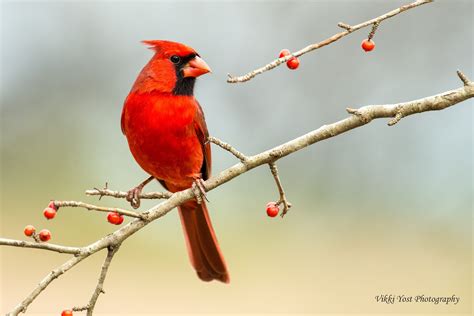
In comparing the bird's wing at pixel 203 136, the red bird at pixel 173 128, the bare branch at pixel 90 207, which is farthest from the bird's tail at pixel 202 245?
the bare branch at pixel 90 207

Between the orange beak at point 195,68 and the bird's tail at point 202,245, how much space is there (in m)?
0.61

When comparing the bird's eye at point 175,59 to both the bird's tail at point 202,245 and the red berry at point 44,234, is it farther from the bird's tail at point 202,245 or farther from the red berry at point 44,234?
the red berry at point 44,234

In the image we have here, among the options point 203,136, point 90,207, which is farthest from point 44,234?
point 203,136

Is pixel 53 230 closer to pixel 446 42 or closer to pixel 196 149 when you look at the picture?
pixel 196 149

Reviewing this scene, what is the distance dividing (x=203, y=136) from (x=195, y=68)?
11.3 inches

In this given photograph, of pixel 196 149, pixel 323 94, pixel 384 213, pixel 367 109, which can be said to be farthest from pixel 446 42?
pixel 367 109

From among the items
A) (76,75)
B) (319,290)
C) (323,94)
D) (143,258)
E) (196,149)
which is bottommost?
(319,290)

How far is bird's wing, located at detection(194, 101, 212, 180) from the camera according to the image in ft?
10.0

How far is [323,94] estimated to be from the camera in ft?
22.1

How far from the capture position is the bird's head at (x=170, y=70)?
3.09 m

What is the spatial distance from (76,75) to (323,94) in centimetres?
238

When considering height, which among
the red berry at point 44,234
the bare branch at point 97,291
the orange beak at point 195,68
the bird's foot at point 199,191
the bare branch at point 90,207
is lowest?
the bare branch at point 97,291

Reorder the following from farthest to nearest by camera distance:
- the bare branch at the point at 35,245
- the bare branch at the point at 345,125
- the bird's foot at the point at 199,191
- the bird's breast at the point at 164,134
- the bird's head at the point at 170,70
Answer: the bird's head at the point at 170,70, the bird's breast at the point at 164,134, the bird's foot at the point at 199,191, the bare branch at the point at 345,125, the bare branch at the point at 35,245

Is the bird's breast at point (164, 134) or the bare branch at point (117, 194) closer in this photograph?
the bare branch at point (117, 194)
